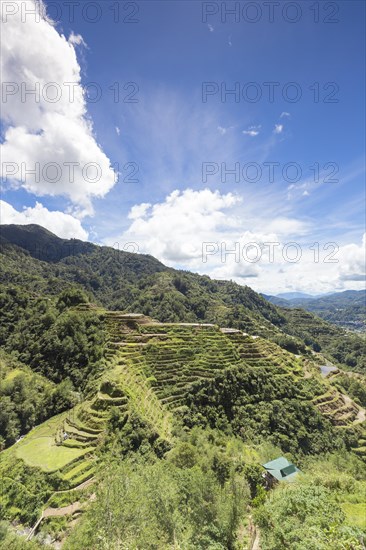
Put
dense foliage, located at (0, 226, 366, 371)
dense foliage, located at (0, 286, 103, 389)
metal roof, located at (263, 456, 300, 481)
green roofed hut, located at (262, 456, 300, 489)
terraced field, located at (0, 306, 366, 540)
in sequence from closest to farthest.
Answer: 1. terraced field, located at (0, 306, 366, 540)
2. green roofed hut, located at (262, 456, 300, 489)
3. metal roof, located at (263, 456, 300, 481)
4. dense foliage, located at (0, 286, 103, 389)
5. dense foliage, located at (0, 226, 366, 371)

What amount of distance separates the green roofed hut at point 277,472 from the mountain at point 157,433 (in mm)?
1955

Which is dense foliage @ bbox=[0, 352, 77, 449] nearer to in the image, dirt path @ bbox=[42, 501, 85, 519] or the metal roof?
dirt path @ bbox=[42, 501, 85, 519]

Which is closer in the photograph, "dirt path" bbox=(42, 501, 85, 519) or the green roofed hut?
"dirt path" bbox=(42, 501, 85, 519)

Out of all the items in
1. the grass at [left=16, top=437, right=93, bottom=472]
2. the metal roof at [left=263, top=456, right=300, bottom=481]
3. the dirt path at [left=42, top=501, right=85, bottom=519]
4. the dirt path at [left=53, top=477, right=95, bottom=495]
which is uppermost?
the grass at [left=16, top=437, right=93, bottom=472]

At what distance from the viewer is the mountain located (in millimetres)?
16125

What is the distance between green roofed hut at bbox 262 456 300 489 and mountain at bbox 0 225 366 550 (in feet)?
6.41

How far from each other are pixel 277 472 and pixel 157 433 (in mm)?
14433

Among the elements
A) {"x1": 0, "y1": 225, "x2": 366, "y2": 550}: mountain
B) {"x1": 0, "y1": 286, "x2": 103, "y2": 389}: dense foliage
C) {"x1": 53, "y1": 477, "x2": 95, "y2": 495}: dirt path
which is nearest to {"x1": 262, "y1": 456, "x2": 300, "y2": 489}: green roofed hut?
{"x1": 0, "y1": 225, "x2": 366, "y2": 550}: mountain

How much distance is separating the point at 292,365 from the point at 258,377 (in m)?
15.7

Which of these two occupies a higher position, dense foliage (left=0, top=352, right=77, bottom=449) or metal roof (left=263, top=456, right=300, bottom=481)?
dense foliage (left=0, top=352, right=77, bottom=449)

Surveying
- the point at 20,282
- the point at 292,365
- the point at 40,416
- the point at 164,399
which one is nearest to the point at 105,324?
the point at 40,416

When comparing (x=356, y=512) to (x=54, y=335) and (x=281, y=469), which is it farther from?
(x=54, y=335)

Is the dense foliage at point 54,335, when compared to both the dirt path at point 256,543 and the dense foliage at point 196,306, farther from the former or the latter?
the dirt path at point 256,543

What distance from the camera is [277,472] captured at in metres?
31.2
